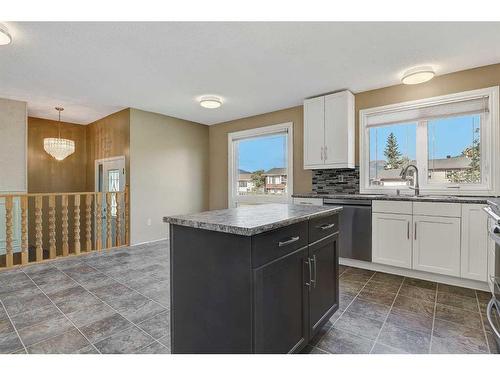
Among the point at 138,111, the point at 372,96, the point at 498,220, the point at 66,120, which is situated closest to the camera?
the point at 498,220

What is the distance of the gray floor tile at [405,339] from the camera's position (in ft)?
5.73

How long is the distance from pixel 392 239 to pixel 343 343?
1.71m

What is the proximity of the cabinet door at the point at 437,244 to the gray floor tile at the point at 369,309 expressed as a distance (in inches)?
36.9

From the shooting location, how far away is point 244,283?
1259mm

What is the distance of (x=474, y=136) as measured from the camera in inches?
125

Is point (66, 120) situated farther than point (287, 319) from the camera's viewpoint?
Yes

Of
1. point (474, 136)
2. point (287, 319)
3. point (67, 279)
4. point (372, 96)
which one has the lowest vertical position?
point (67, 279)

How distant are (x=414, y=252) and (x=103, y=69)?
413 cm

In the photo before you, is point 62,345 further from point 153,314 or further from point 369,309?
point 369,309

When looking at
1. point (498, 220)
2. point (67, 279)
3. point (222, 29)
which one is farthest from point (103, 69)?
point (498, 220)

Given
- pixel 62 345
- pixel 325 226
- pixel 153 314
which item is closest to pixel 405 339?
pixel 325 226

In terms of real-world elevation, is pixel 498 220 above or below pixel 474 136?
below
